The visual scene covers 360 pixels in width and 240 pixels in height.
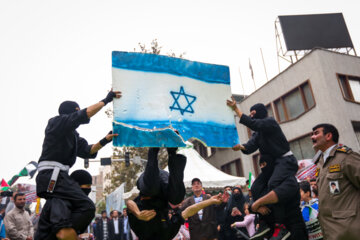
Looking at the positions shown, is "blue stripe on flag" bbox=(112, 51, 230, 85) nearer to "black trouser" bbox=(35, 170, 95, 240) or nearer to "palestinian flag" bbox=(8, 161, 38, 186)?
"black trouser" bbox=(35, 170, 95, 240)

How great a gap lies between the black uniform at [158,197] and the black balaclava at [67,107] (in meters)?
1.17

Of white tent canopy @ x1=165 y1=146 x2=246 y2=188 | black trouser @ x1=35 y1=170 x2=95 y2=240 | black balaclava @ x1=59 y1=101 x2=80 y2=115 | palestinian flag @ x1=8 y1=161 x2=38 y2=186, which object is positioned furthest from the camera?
white tent canopy @ x1=165 y1=146 x2=246 y2=188

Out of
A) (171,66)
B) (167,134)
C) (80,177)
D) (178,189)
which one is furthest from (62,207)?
(171,66)

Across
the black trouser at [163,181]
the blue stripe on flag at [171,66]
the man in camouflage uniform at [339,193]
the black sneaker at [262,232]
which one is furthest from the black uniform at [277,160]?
the black trouser at [163,181]

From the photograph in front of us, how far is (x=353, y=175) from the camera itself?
314cm

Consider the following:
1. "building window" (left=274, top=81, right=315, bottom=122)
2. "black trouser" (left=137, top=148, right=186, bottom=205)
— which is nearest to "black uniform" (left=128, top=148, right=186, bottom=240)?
"black trouser" (left=137, top=148, right=186, bottom=205)

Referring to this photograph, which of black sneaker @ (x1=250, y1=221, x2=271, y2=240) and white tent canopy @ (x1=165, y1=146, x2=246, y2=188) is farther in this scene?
white tent canopy @ (x1=165, y1=146, x2=246, y2=188)

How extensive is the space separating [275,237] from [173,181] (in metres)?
1.67

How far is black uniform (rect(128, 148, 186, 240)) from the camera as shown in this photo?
3242 mm

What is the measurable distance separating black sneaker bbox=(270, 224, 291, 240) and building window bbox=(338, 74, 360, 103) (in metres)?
14.1

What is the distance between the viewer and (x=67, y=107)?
11.9ft

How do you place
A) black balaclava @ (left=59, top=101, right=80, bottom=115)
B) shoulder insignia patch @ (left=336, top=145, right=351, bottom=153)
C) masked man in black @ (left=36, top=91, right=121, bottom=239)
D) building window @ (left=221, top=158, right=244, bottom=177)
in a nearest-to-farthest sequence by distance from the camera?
masked man in black @ (left=36, top=91, right=121, bottom=239) → shoulder insignia patch @ (left=336, top=145, right=351, bottom=153) → black balaclava @ (left=59, top=101, right=80, bottom=115) → building window @ (left=221, top=158, right=244, bottom=177)

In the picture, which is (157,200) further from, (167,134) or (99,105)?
(99,105)

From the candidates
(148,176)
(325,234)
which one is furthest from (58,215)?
(325,234)
